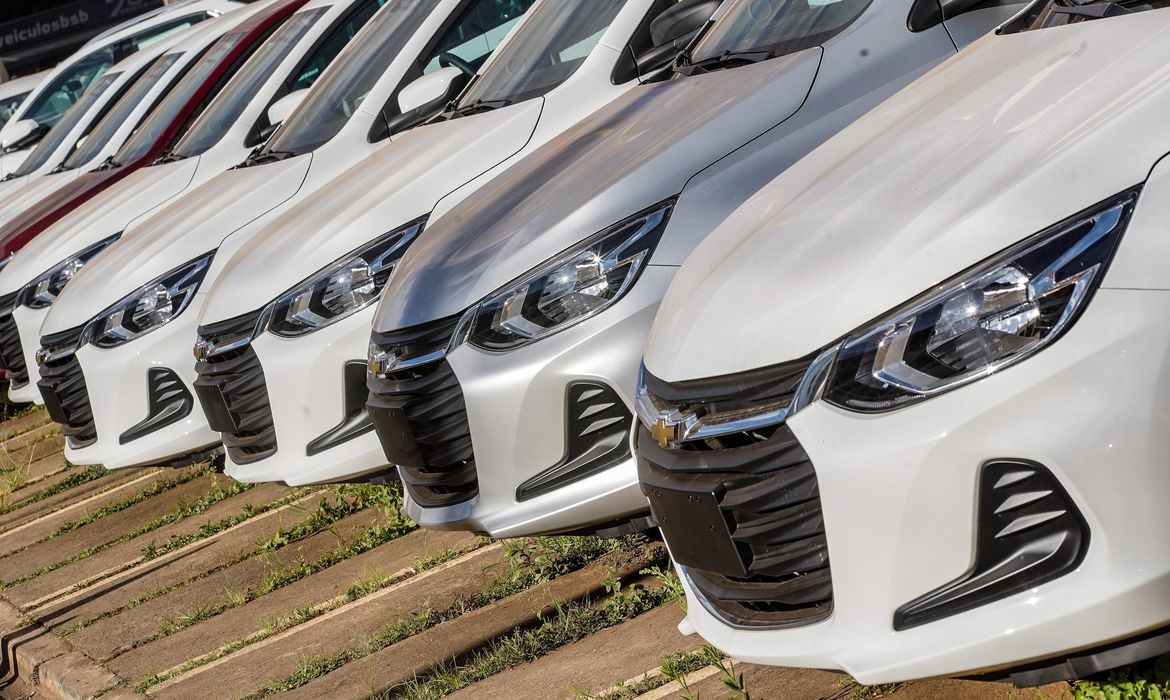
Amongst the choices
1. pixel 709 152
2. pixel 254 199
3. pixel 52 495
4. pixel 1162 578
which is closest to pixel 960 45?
pixel 709 152

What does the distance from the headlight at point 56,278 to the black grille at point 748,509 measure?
606 cm

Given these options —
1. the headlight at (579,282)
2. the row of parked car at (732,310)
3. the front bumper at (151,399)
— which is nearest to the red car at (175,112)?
the row of parked car at (732,310)

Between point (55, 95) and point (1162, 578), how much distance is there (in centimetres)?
1368

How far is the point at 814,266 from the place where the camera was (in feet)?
8.73

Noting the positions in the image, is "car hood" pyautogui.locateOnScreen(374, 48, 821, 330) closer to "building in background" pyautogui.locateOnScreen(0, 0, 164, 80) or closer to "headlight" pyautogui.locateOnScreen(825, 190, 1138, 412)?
"headlight" pyautogui.locateOnScreen(825, 190, 1138, 412)

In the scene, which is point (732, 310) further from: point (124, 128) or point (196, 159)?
point (124, 128)

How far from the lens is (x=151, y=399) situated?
6285 millimetres

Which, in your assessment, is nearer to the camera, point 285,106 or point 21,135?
point 285,106

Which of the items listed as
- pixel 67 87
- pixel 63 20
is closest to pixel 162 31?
pixel 67 87

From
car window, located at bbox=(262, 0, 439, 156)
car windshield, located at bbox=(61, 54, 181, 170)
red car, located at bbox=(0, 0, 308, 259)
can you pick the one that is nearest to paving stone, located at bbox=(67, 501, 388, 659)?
car window, located at bbox=(262, 0, 439, 156)

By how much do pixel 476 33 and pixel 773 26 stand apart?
2408 millimetres

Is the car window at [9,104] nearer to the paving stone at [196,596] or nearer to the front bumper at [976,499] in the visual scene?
the paving stone at [196,596]

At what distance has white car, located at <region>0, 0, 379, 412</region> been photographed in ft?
25.3

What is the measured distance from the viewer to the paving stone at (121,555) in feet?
20.4
